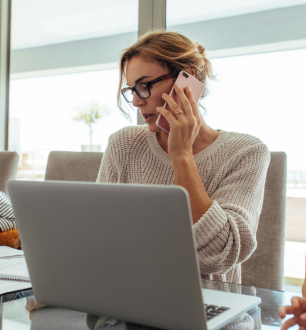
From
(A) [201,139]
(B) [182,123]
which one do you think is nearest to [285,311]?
(B) [182,123]

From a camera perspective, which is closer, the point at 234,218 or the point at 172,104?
the point at 234,218

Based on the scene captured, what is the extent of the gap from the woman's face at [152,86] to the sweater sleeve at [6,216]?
0.68 meters

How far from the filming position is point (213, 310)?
643 millimetres

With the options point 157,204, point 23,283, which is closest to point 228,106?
point 23,283

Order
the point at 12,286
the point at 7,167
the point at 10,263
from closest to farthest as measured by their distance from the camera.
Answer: the point at 12,286, the point at 10,263, the point at 7,167

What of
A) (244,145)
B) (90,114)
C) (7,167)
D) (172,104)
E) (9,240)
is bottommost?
(9,240)

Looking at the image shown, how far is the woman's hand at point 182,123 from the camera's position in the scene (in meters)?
1.18

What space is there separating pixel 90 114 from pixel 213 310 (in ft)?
7.20

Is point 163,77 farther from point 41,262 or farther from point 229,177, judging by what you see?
point 41,262

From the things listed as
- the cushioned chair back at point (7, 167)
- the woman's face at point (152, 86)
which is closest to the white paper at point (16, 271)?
the woman's face at point (152, 86)

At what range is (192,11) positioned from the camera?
2.34 meters

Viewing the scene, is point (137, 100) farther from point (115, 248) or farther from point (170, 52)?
point (115, 248)

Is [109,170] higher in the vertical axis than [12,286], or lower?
higher

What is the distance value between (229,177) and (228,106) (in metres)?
1.08
